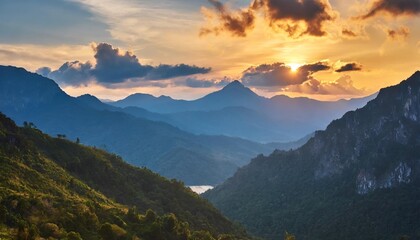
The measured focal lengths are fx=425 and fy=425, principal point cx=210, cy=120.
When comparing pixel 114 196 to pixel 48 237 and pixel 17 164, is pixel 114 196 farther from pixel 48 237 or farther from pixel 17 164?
pixel 48 237

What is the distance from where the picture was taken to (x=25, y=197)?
110438 mm

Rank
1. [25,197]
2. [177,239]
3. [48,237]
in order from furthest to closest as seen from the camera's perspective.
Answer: [177,239], [25,197], [48,237]

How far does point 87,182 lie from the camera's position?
189m

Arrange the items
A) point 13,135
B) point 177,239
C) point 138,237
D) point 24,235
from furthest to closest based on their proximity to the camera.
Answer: point 13,135
point 177,239
point 138,237
point 24,235

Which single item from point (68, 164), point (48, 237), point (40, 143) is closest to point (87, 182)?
point (68, 164)

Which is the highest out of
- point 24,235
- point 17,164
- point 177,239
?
point 17,164

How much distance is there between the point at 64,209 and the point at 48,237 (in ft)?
Result: 69.7

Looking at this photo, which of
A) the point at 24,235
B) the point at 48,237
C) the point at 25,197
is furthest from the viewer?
the point at 25,197

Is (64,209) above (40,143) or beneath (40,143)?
beneath

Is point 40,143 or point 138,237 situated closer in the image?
point 138,237

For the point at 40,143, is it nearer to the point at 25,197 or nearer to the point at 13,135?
the point at 13,135

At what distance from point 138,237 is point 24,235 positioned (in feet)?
137

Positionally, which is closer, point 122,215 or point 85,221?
point 85,221

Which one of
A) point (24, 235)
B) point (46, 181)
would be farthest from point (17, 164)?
point (24, 235)
